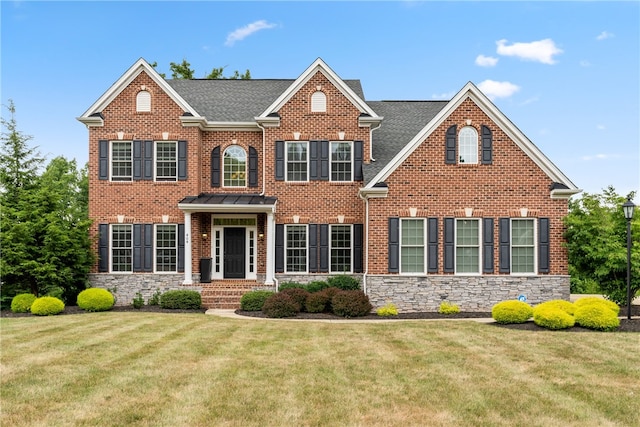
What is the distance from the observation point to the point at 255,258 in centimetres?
2155

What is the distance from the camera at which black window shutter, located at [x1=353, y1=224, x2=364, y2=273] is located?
20.6m

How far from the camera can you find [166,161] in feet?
68.7

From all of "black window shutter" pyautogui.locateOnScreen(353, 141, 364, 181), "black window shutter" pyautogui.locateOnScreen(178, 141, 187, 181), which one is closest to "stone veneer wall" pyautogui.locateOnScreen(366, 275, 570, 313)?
"black window shutter" pyautogui.locateOnScreen(353, 141, 364, 181)

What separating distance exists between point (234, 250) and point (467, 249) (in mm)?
9504

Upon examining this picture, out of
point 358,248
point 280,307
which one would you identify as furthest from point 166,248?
point 358,248

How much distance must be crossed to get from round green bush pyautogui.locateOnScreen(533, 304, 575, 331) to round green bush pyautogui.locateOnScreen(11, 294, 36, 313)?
56.0 feet

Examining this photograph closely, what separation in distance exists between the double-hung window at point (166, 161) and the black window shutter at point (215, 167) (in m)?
1.56

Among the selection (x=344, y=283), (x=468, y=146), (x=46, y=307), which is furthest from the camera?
(x=344, y=283)

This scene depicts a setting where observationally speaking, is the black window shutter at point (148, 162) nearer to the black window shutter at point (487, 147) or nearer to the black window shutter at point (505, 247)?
the black window shutter at point (487, 147)

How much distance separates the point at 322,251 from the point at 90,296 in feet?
29.0

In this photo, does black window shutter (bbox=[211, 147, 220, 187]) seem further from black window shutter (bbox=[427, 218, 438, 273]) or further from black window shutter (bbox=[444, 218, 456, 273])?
black window shutter (bbox=[444, 218, 456, 273])

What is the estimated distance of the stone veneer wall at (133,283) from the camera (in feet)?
67.5

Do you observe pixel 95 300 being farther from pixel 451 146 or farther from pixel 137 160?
pixel 451 146

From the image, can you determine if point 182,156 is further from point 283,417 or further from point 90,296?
point 283,417
